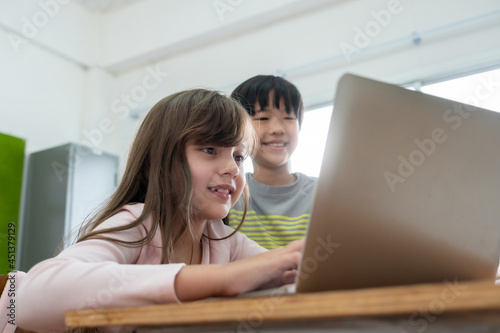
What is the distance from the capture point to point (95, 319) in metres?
0.52

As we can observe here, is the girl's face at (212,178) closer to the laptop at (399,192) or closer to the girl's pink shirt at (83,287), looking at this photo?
the girl's pink shirt at (83,287)

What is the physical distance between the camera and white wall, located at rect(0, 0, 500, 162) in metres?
2.80

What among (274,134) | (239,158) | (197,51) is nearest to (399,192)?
(239,158)

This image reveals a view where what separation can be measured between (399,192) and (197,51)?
3.29m

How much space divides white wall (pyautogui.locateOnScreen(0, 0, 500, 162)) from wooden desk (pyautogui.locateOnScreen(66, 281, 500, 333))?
2.52m

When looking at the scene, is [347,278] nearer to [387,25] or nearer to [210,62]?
[387,25]

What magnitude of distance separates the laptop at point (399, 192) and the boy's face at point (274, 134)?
1202 millimetres

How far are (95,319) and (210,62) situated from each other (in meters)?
3.22

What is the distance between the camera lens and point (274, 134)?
182 centimetres

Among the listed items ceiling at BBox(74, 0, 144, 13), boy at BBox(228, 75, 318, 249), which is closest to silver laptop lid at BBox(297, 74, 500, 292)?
boy at BBox(228, 75, 318, 249)

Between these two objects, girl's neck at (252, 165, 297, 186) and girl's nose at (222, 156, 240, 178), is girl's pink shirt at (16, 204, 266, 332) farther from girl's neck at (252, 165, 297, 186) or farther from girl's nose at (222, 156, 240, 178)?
girl's neck at (252, 165, 297, 186)

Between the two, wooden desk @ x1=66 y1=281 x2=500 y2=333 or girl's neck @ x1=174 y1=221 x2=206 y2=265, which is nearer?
wooden desk @ x1=66 y1=281 x2=500 y2=333

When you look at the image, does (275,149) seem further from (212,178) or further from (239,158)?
(212,178)

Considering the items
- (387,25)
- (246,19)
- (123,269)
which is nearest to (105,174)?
(246,19)
